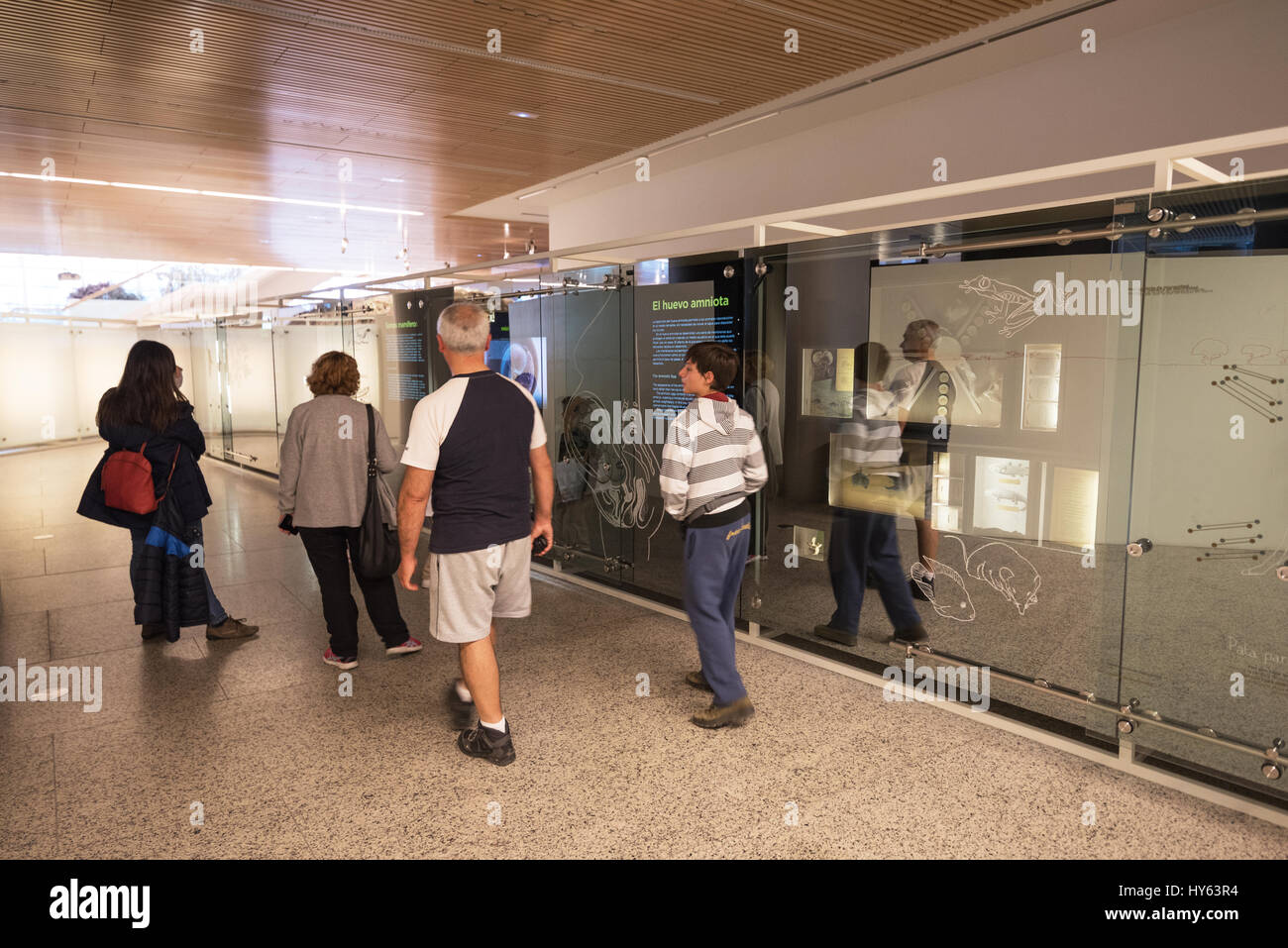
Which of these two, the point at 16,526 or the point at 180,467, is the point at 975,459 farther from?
the point at 16,526

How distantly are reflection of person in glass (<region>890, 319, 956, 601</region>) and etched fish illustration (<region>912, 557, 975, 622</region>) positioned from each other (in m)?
0.02

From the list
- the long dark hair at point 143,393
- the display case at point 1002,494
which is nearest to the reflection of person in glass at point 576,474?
the long dark hair at point 143,393

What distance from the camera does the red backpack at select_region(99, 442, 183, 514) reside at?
4.72 meters

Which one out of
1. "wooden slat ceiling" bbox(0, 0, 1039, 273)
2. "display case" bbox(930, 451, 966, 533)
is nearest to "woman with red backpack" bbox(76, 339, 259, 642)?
"wooden slat ceiling" bbox(0, 0, 1039, 273)

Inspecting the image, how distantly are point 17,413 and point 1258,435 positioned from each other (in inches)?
716

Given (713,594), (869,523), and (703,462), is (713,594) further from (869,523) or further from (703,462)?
(869,523)

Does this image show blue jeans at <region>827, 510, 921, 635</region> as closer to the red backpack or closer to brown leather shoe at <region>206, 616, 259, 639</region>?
brown leather shoe at <region>206, 616, 259, 639</region>

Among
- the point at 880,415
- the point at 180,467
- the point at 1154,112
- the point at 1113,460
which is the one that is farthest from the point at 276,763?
the point at 1154,112

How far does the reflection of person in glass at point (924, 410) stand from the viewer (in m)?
4.12

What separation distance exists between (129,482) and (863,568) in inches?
158

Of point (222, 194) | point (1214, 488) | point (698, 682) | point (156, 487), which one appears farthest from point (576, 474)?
point (222, 194)

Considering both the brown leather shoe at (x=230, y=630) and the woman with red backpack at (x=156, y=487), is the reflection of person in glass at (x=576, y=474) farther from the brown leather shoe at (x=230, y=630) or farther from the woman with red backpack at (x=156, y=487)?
the woman with red backpack at (x=156, y=487)

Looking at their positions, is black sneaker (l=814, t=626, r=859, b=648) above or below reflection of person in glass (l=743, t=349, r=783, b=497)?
below

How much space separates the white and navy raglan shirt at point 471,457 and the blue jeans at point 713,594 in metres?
0.87
